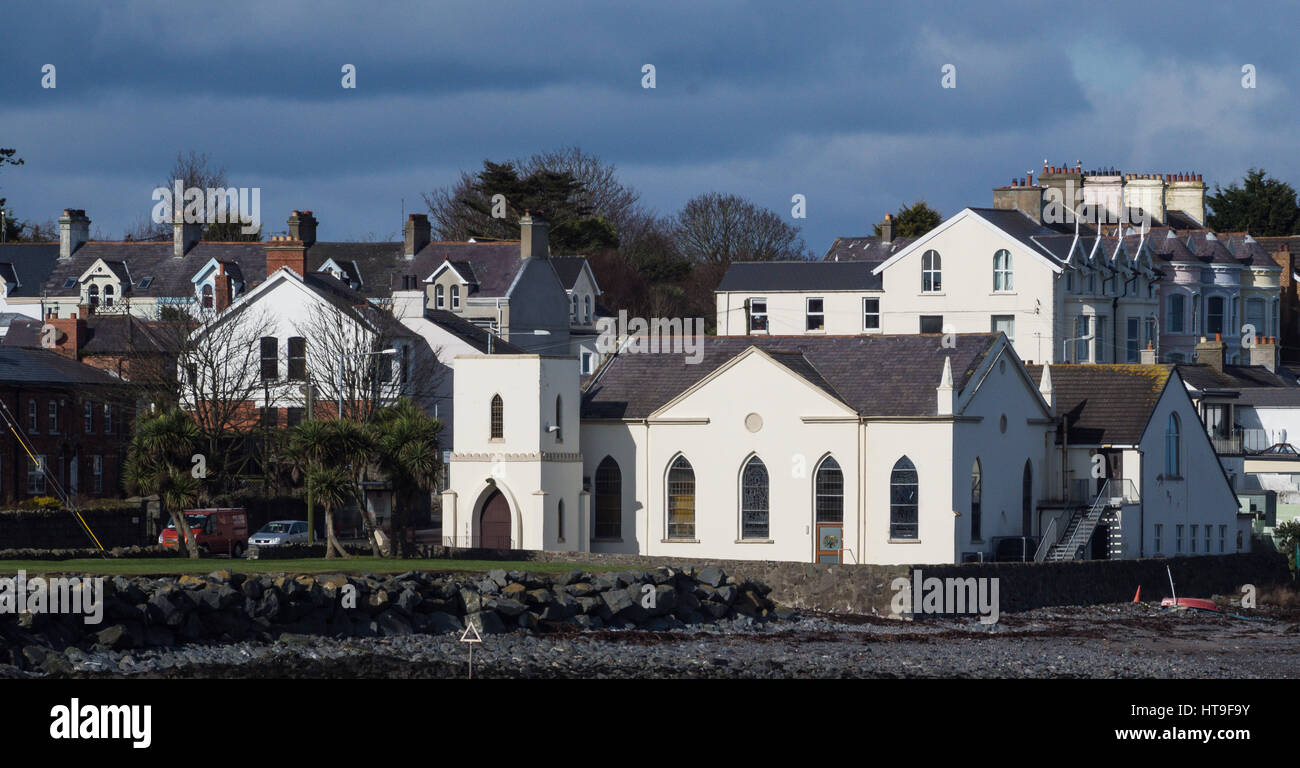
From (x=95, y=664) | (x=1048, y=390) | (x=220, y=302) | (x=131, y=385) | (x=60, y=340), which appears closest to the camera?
(x=95, y=664)

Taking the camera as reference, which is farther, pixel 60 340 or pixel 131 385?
pixel 60 340

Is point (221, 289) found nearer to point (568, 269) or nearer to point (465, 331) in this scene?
point (465, 331)

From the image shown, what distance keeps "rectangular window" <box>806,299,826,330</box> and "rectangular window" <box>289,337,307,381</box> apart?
2482 cm

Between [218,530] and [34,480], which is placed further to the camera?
[34,480]

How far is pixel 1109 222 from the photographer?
10438 centimetres

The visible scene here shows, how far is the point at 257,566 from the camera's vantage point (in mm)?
45062

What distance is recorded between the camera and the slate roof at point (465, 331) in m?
79.3

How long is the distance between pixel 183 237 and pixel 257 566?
170 feet

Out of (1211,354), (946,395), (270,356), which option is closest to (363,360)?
(270,356)

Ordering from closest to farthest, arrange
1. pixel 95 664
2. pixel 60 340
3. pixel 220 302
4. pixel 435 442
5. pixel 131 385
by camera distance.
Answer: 1. pixel 95 664
2. pixel 435 442
3. pixel 131 385
4. pixel 60 340
5. pixel 220 302
